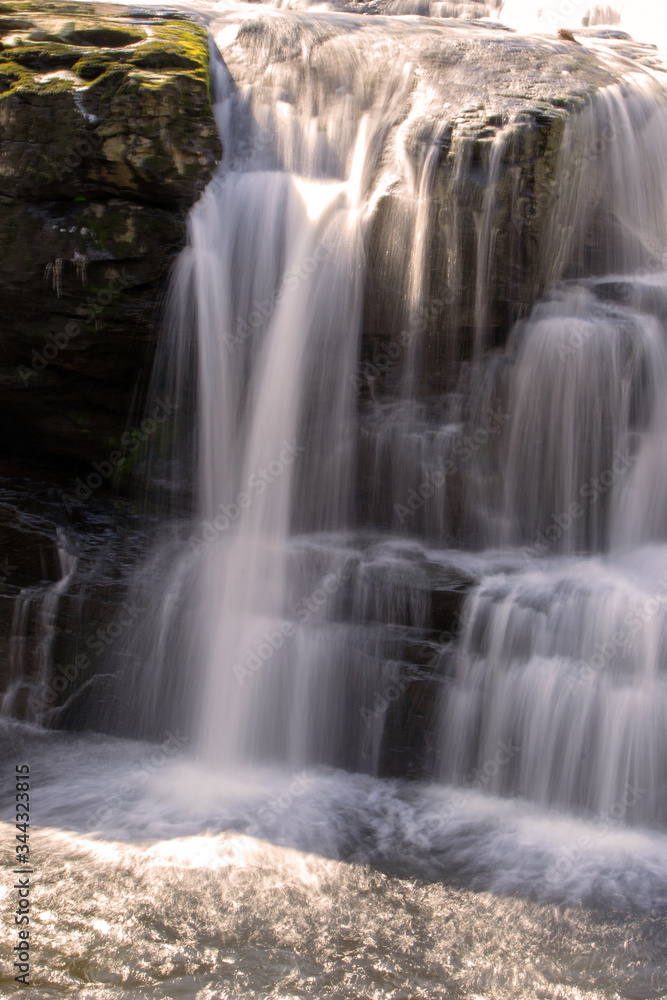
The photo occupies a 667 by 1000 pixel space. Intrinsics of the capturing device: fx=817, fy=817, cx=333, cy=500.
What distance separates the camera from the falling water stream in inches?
176

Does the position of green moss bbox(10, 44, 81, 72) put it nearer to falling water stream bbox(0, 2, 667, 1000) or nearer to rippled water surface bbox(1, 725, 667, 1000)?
falling water stream bbox(0, 2, 667, 1000)

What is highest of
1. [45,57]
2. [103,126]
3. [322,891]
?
[45,57]

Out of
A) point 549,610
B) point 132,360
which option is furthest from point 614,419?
point 132,360

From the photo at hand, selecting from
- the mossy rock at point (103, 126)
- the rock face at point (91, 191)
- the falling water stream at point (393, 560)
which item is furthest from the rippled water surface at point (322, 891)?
the mossy rock at point (103, 126)

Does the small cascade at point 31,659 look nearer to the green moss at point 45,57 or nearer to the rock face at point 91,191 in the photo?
the rock face at point 91,191

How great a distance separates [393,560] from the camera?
239 inches

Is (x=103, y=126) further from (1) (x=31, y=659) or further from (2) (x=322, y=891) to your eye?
(2) (x=322, y=891)

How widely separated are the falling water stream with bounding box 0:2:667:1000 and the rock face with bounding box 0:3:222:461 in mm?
320

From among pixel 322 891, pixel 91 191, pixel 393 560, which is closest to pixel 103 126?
pixel 91 191

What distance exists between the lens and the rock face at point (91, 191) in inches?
241

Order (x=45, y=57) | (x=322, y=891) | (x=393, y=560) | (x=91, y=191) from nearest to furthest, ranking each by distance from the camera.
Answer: (x=322, y=891) < (x=393, y=560) < (x=91, y=191) < (x=45, y=57)

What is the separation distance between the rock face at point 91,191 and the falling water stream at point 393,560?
1.05 feet

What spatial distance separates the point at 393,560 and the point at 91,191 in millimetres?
3621

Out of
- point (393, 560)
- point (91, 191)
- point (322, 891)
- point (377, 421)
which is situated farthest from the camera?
point (377, 421)
